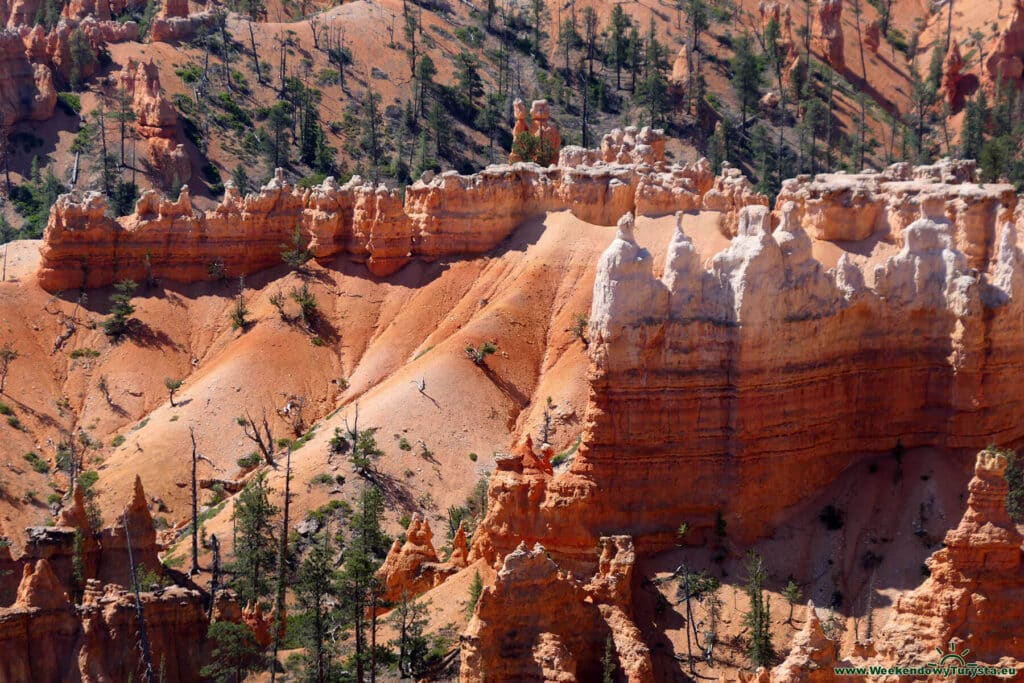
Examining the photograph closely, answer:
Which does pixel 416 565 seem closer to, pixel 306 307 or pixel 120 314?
pixel 306 307

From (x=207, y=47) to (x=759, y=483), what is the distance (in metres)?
106

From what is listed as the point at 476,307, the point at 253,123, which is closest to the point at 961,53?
the point at 253,123

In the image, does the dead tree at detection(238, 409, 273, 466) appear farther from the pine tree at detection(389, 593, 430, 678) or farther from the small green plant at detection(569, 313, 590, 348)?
the pine tree at detection(389, 593, 430, 678)

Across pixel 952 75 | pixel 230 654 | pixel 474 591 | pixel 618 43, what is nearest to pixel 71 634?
pixel 230 654

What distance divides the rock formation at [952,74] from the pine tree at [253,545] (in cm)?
9598

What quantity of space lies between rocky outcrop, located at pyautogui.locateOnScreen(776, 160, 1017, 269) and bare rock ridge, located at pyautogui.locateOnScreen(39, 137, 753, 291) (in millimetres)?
23585

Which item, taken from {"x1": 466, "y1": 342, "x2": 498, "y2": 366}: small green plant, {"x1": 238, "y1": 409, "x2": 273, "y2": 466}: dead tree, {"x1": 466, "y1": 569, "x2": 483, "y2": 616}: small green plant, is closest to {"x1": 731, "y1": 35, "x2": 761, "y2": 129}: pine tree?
{"x1": 466, "y1": 342, "x2": 498, "y2": 366}: small green plant

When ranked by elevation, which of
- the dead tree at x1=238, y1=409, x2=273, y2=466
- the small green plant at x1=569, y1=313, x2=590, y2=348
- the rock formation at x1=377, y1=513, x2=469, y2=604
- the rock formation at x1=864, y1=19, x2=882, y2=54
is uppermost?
the rock formation at x1=864, y1=19, x2=882, y2=54

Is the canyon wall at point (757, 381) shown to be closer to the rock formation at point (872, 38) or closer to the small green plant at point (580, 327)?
the small green plant at point (580, 327)

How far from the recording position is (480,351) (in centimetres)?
9656

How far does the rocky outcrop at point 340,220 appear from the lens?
103938 mm

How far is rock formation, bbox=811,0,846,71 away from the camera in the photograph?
171750 mm

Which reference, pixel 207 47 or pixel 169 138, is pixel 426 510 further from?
pixel 207 47

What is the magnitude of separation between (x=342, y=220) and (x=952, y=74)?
75.1 m
